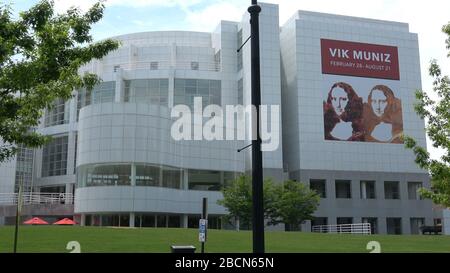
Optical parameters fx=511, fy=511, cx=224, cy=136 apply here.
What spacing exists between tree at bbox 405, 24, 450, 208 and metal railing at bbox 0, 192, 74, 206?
56733 mm

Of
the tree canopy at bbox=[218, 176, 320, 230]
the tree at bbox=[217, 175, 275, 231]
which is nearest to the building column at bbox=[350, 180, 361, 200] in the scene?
the tree canopy at bbox=[218, 176, 320, 230]

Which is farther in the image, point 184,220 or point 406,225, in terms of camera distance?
point 406,225

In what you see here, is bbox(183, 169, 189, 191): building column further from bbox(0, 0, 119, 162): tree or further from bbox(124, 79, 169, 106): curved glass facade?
bbox(0, 0, 119, 162): tree

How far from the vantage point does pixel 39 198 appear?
68812 mm

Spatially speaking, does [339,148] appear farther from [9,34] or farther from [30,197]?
[9,34]

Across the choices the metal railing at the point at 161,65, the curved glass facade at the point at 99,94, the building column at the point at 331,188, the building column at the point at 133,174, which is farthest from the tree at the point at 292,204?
the curved glass facade at the point at 99,94

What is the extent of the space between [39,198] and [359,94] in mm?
46476

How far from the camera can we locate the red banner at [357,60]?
72688 millimetres

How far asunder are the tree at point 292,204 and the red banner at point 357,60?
25616 millimetres

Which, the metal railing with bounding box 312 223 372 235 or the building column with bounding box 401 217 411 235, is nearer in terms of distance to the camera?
the metal railing with bounding box 312 223 372 235

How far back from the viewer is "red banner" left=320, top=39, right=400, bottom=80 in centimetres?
7269

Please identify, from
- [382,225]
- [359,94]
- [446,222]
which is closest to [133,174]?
[359,94]

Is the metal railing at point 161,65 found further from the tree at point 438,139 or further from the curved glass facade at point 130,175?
the tree at point 438,139

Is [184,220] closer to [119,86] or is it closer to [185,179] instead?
[185,179]
